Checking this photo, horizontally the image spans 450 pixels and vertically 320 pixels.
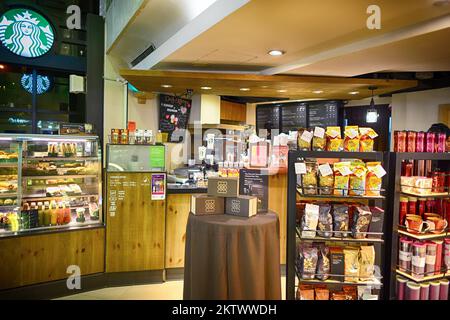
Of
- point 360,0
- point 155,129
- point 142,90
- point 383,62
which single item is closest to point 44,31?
point 142,90

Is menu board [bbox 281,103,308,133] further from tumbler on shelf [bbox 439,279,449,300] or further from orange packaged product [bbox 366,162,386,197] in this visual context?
tumbler on shelf [bbox 439,279,449,300]

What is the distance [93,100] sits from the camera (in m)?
4.35

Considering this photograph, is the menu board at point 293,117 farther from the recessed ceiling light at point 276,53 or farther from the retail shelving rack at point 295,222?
the retail shelving rack at point 295,222

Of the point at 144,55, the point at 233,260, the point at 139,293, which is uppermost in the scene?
the point at 144,55

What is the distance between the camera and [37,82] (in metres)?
4.43

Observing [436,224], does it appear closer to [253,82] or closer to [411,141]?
[411,141]

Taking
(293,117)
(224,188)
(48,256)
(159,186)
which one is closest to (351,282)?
(224,188)

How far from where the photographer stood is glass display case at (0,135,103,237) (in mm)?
3164

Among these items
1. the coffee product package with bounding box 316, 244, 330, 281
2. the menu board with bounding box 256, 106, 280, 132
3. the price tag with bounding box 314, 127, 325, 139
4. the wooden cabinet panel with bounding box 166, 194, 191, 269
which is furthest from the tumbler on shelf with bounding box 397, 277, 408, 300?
the menu board with bounding box 256, 106, 280, 132

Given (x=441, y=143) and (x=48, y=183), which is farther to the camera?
(x=48, y=183)

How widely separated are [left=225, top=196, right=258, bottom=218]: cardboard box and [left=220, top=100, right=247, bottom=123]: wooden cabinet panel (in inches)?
180

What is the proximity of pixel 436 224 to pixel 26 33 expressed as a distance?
5.21 m

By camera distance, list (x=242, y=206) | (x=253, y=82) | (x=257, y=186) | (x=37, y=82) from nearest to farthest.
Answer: (x=242, y=206), (x=257, y=186), (x=253, y=82), (x=37, y=82)
